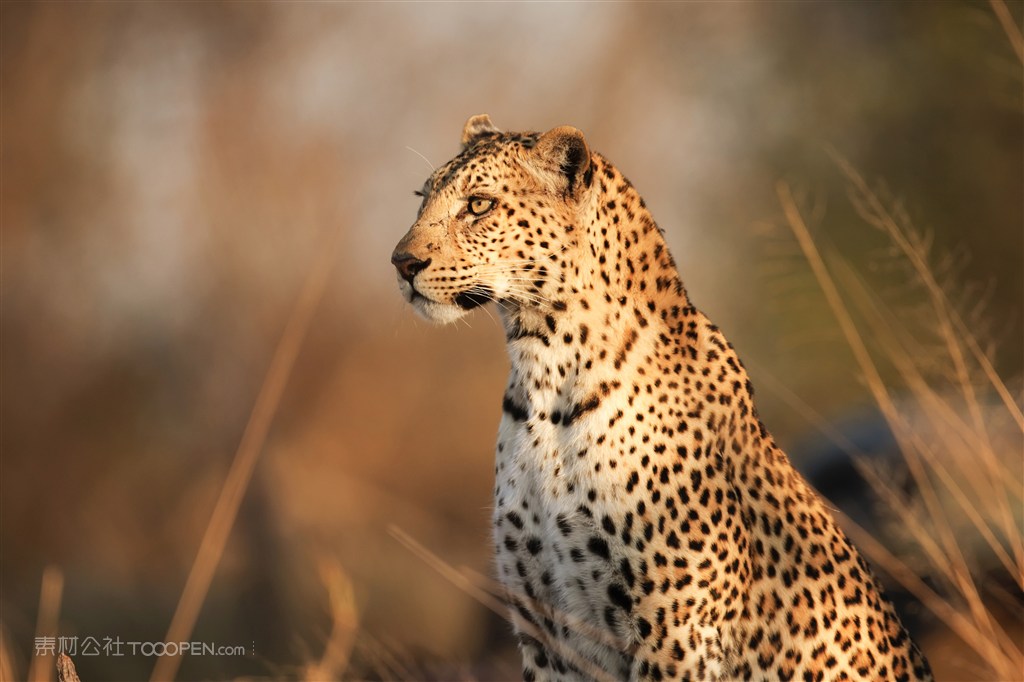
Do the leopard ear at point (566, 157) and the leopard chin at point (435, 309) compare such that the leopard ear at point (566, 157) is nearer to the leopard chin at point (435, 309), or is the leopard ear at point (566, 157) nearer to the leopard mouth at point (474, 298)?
the leopard mouth at point (474, 298)

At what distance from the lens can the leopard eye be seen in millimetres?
3760

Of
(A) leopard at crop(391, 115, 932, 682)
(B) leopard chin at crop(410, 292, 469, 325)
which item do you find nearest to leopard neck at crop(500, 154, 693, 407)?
(A) leopard at crop(391, 115, 932, 682)

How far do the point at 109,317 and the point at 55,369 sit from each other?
779 mm

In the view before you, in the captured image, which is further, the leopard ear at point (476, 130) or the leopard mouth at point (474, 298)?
the leopard ear at point (476, 130)

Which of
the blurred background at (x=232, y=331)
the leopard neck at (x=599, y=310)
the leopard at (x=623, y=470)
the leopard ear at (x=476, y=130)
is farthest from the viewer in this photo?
the blurred background at (x=232, y=331)

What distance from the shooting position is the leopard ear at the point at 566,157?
3.70 m

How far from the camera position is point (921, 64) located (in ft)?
41.1

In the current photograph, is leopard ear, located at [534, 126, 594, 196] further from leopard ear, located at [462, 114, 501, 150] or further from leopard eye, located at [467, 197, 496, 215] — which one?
leopard ear, located at [462, 114, 501, 150]

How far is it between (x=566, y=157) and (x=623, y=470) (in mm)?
1039

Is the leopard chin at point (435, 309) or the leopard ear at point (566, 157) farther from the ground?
the leopard ear at point (566, 157)

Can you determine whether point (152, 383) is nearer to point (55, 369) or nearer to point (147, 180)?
point (55, 369)

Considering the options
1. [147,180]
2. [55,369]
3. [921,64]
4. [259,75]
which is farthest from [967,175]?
[55,369]

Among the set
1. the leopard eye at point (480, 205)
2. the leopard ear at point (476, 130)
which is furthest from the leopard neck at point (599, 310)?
the leopard ear at point (476, 130)

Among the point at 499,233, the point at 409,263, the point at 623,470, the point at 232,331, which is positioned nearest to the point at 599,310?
the point at 499,233
